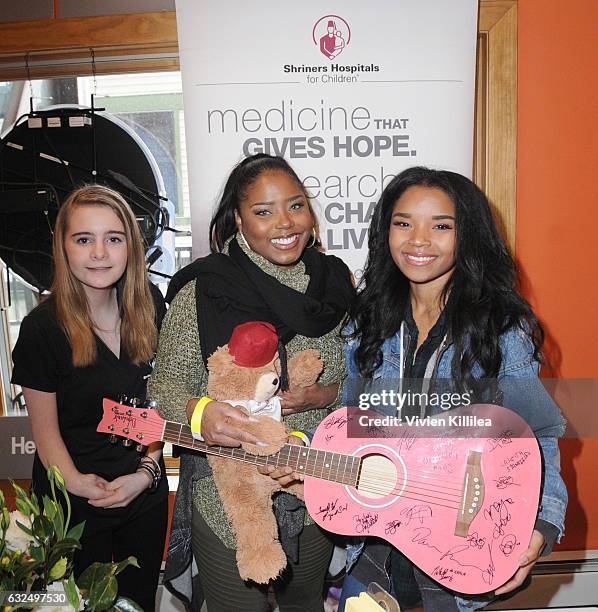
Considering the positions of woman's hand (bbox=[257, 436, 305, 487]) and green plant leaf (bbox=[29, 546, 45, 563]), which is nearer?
green plant leaf (bbox=[29, 546, 45, 563])

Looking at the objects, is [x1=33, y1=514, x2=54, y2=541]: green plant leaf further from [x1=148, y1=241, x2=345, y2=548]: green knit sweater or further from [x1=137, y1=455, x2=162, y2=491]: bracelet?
[x1=137, y1=455, x2=162, y2=491]: bracelet

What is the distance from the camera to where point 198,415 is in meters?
1.23

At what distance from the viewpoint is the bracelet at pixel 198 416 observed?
48.4 inches

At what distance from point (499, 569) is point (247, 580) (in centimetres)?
55

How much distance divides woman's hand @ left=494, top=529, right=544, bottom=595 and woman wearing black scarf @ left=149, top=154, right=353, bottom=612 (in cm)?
45

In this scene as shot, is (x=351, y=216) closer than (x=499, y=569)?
No

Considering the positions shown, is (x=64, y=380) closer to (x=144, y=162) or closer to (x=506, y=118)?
(x=144, y=162)

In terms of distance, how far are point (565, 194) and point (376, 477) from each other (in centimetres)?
167

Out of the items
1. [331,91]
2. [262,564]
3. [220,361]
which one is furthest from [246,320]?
[331,91]

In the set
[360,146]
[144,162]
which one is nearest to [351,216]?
[360,146]

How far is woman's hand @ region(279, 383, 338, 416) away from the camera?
1.29m

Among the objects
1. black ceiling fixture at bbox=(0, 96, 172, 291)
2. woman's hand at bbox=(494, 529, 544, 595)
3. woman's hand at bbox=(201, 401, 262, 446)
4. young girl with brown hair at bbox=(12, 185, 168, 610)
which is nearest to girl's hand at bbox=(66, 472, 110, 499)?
young girl with brown hair at bbox=(12, 185, 168, 610)

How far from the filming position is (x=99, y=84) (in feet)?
7.85

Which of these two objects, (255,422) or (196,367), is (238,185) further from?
(255,422)
